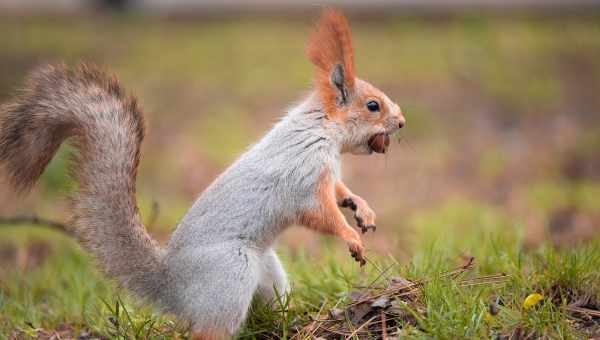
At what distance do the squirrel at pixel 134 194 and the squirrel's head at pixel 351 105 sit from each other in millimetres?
178

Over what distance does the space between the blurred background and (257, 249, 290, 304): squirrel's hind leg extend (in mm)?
884

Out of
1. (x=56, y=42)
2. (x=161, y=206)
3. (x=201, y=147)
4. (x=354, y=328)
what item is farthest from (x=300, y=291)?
(x=56, y=42)

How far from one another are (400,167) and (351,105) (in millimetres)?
3484

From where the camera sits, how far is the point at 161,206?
6.01 meters

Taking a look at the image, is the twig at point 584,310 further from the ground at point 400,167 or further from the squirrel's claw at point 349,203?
the squirrel's claw at point 349,203

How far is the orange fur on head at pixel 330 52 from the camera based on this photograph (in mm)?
3201

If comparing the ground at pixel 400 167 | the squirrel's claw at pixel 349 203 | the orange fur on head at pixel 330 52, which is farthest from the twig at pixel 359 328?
the orange fur on head at pixel 330 52

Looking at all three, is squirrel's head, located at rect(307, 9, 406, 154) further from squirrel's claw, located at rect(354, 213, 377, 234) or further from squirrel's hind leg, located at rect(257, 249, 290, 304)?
squirrel's hind leg, located at rect(257, 249, 290, 304)

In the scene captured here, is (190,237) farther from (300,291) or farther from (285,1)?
(285,1)

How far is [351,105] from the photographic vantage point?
11.1 ft

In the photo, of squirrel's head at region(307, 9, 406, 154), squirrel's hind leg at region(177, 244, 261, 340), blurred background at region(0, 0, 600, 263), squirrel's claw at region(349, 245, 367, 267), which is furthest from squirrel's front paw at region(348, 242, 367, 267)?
blurred background at region(0, 0, 600, 263)

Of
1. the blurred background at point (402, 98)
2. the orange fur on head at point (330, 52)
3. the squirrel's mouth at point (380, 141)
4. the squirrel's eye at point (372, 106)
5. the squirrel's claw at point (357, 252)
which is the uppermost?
the orange fur on head at point (330, 52)

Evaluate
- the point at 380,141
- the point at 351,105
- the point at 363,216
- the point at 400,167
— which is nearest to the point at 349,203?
the point at 363,216

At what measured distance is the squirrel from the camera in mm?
3029
